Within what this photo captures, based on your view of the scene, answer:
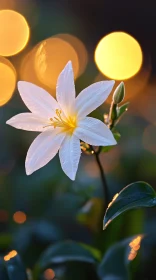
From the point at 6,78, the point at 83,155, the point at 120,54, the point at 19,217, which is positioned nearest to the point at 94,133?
the point at 19,217

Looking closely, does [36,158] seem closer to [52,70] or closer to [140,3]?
[52,70]

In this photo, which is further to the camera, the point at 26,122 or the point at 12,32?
the point at 12,32

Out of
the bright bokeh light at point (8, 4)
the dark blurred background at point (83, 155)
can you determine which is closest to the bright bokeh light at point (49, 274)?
the dark blurred background at point (83, 155)

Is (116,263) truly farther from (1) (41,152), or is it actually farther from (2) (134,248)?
(1) (41,152)

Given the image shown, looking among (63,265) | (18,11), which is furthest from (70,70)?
(18,11)

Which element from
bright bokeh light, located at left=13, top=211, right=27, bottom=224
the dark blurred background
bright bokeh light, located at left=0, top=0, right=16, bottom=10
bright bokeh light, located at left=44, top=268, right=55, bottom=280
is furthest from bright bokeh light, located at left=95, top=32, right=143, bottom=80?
bright bokeh light, located at left=44, top=268, right=55, bottom=280

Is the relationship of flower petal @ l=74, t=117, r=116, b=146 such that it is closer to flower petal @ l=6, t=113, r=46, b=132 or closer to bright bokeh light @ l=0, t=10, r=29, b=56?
flower petal @ l=6, t=113, r=46, b=132
